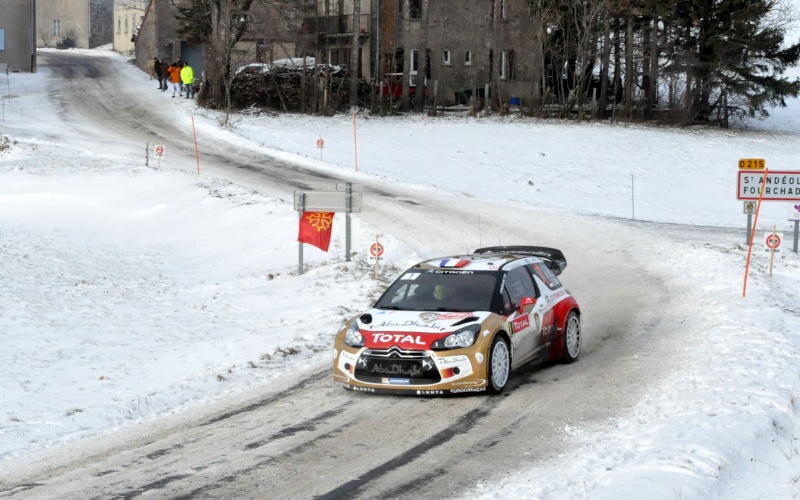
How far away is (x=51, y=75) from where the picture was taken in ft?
197

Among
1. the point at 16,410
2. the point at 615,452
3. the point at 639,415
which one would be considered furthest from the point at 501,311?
the point at 16,410

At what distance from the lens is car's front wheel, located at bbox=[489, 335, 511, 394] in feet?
35.9

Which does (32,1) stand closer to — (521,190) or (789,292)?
(521,190)

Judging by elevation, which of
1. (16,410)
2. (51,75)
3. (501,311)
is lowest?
(16,410)

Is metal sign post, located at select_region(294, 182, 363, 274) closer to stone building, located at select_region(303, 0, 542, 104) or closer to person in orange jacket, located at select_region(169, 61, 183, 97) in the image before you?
person in orange jacket, located at select_region(169, 61, 183, 97)

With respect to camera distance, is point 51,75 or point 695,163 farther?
point 51,75

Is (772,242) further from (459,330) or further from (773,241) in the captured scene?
(459,330)

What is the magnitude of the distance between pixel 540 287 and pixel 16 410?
20.2ft

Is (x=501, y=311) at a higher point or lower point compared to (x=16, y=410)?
higher

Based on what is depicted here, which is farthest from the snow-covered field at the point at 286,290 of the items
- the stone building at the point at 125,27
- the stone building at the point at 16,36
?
the stone building at the point at 125,27

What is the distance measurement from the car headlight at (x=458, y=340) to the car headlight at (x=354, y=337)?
845 millimetres

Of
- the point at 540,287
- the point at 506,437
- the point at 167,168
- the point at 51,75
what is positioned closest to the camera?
the point at 506,437

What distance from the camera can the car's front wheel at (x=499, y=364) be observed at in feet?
35.9

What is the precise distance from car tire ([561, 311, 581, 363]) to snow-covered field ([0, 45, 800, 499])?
1461mm
